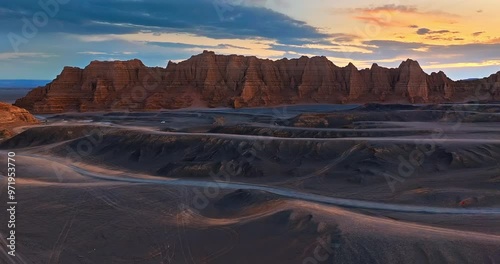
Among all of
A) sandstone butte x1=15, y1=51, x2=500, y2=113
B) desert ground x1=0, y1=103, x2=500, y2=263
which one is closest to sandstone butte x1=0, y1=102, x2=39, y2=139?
desert ground x1=0, y1=103, x2=500, y2=263

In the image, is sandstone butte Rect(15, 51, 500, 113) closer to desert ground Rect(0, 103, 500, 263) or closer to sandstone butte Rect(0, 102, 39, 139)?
sandstone butte Rect(0, 102, 39, 139)

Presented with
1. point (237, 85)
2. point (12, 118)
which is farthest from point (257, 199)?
point (237, 85)

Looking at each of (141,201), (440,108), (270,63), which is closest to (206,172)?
(141,201)

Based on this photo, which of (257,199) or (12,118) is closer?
(257,199)

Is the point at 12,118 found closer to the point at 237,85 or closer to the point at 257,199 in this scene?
the point at 237,85

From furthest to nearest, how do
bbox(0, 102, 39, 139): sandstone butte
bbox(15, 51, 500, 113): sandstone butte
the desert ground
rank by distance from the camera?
bbox(15, 51, 500, 113): sandstone butte
bbox(0, 102, 39, 139): sandstone butte
the desert ground

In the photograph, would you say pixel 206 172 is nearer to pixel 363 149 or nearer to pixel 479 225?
pixel 363 149

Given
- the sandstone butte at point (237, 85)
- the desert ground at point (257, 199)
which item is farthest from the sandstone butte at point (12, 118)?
the sandstone butte at point (237, 85)
